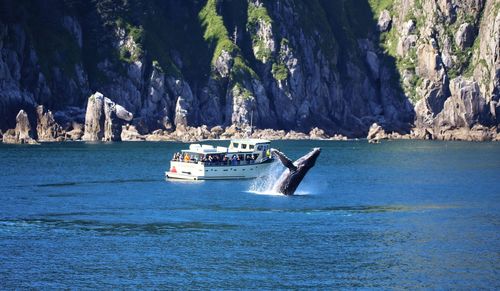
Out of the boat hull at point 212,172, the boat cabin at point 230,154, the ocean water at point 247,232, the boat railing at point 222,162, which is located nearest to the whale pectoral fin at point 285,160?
the ocean water at point 247,232

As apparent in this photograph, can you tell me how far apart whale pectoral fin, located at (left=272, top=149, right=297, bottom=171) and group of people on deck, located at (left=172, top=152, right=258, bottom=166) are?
103 ft

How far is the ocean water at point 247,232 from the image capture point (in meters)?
68.4

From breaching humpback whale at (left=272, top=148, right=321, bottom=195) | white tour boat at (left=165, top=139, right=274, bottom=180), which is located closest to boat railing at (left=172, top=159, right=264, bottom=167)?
white tour boat at (left=165, top=139, right=274, bottom=180)

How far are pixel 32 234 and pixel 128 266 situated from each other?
1599 centimetres

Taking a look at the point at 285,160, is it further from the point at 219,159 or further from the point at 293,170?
the point at 219,159

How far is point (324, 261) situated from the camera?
2901 inches

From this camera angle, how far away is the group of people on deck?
13838cm

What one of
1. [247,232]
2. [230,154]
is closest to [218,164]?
[230,154]

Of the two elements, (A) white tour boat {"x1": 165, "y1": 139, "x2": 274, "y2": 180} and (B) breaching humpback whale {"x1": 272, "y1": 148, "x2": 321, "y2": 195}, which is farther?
(A) white tour boat {"x1": 165, "y1": 139, "x2": 274, "y2": 180}

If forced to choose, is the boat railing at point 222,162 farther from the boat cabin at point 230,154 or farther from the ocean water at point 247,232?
the ocean water at point 247,232

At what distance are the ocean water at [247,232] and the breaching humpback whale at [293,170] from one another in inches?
51.9

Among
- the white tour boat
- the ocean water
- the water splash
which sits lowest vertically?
the ocean water

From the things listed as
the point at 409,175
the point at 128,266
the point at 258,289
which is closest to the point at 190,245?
the point at 128,266

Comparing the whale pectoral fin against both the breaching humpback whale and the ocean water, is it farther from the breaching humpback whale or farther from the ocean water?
the ocean water
